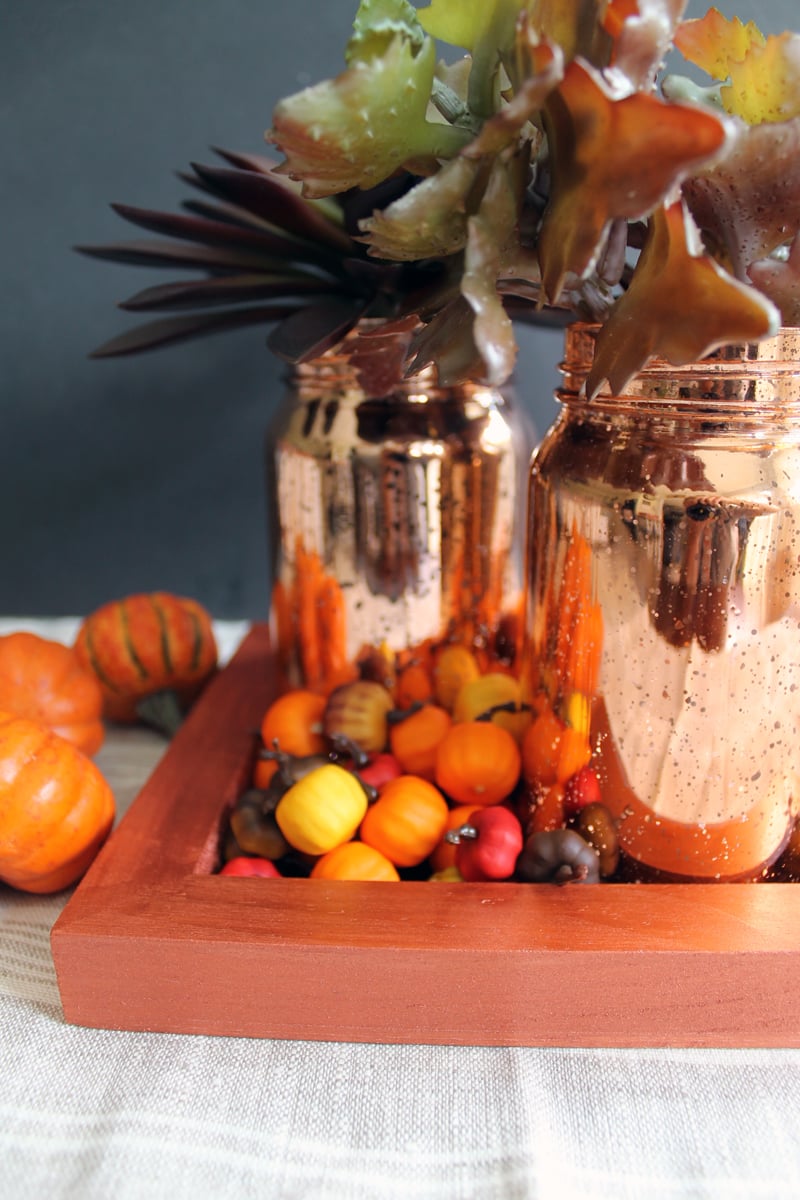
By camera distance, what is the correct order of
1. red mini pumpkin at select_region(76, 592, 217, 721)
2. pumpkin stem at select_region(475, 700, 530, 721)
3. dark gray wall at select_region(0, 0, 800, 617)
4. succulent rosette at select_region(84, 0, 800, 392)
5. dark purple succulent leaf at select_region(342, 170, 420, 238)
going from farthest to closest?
1. dark gray wall at select_region(0, 0, 800, 617)
2. red mini pumpkin at select_region(76, 592, 217, 721)
3. pumpkin stem at select_region(475, 700, 530, 721)
4. dark purple succulent leaf at select_region(342, 170, 420, 238)
5. succulent rosette at select_region(84, 0, 800, 392)

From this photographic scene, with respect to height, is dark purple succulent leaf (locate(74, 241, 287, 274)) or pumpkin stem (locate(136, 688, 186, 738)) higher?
dark purple succulent leaf (locate(74, 241, 287, 274))

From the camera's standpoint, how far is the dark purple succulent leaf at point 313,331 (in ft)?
1.57

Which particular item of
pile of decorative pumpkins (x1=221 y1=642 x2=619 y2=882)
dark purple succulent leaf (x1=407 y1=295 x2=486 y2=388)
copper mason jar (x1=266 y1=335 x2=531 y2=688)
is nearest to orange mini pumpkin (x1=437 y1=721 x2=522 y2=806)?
pile of decorative pumpkins (x1=221 y1=642 x2=619 y2=882)

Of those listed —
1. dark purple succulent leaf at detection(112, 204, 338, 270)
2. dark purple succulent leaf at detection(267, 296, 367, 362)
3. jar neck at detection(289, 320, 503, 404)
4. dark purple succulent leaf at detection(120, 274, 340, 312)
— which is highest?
dark purple succulent leaf at detection(112, 204, 338, 270)

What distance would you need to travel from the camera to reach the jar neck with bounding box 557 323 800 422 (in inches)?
15.7

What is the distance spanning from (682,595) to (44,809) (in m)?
0.34

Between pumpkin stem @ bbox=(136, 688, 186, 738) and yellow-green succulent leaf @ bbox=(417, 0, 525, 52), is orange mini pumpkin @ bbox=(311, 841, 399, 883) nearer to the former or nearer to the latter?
pumpkin stem @ bbox=(136, 688, 186, 738)

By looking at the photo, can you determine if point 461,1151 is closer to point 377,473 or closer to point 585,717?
point 585,717

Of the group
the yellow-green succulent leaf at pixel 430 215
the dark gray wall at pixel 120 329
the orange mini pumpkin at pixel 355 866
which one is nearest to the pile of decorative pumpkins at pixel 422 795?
the orange mini pumpkin at pixel 355 866

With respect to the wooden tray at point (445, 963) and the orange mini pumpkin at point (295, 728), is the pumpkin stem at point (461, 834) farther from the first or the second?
the orange mini pumpkin at point (295, 728)

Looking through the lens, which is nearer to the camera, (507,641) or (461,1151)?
(461,1151)

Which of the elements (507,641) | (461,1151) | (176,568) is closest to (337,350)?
(507,641)

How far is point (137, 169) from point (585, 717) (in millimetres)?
769

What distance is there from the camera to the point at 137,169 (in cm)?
93
